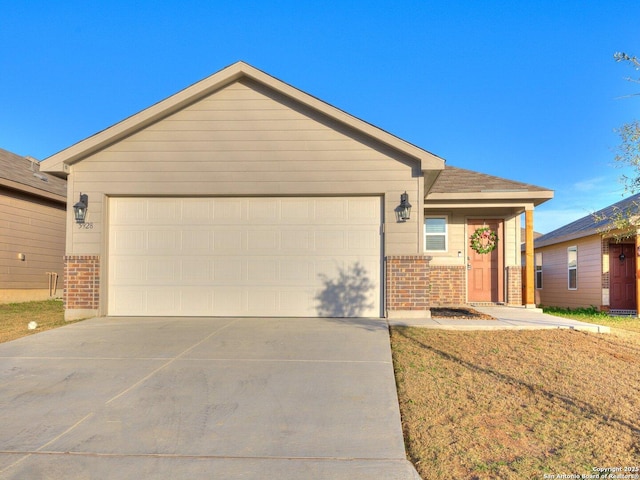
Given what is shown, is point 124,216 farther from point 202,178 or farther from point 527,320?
point 527,320

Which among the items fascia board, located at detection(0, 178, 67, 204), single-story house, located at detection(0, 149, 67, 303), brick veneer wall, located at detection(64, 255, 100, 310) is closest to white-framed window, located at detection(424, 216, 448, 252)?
brick veneer wall, located at detection(64, 255, 100, 310)

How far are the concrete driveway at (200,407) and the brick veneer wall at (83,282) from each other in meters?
1.66

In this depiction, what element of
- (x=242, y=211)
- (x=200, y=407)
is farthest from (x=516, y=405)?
(x=242, y=211)

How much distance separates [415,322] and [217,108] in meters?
5.40

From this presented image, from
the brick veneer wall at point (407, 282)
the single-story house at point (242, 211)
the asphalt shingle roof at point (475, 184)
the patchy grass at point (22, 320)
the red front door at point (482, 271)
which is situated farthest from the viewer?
the red front door at point (482, 271)

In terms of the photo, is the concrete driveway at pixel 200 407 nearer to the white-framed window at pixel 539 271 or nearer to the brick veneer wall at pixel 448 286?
the brick veneer wall at pixel 448 286

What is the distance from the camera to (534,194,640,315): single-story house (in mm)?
12578

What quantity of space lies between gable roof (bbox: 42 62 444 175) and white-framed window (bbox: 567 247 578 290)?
952cm

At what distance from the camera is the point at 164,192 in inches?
322

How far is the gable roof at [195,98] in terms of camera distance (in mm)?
7859

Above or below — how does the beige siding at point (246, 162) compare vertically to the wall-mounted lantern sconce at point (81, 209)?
above

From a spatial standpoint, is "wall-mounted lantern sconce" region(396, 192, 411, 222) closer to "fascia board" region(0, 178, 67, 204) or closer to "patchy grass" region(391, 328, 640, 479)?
"patchy grass" region(391, 328, 640, 479)

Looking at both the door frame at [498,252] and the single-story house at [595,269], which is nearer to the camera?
the door frame at [498,252]

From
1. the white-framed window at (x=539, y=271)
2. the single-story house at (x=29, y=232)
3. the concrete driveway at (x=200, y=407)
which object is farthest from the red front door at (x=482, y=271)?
the single-story house at (x=29, y=232)
